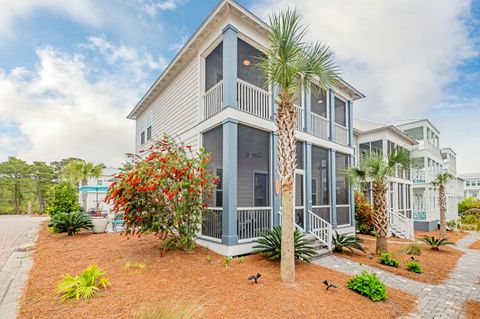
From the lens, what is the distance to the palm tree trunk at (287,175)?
198 inches

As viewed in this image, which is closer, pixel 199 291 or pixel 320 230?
pixel 199 291

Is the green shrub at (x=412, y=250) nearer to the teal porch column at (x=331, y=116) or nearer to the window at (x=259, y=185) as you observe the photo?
the teal porch column at (x=331, y=116)

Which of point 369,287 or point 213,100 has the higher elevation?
point 213,100

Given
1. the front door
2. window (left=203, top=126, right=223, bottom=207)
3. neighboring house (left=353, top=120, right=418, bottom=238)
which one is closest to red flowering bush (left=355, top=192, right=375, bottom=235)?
neighboring house (left=353, top=120, right=418, bottom=238)

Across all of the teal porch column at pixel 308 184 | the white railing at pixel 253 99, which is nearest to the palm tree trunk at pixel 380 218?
the teal porch column at pixel 308 184

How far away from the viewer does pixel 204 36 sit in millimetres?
8336

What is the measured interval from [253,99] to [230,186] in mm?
3185

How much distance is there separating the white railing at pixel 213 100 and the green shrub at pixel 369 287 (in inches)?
227

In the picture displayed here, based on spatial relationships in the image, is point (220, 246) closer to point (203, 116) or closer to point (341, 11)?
point (203, 116)

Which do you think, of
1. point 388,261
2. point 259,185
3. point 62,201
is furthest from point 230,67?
point 62,201

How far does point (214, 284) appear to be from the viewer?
483 cm

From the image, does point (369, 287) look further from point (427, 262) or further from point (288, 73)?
point (427, 262)

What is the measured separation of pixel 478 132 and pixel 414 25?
11.1 meters

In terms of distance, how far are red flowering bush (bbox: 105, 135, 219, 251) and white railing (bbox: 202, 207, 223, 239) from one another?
95 cm
